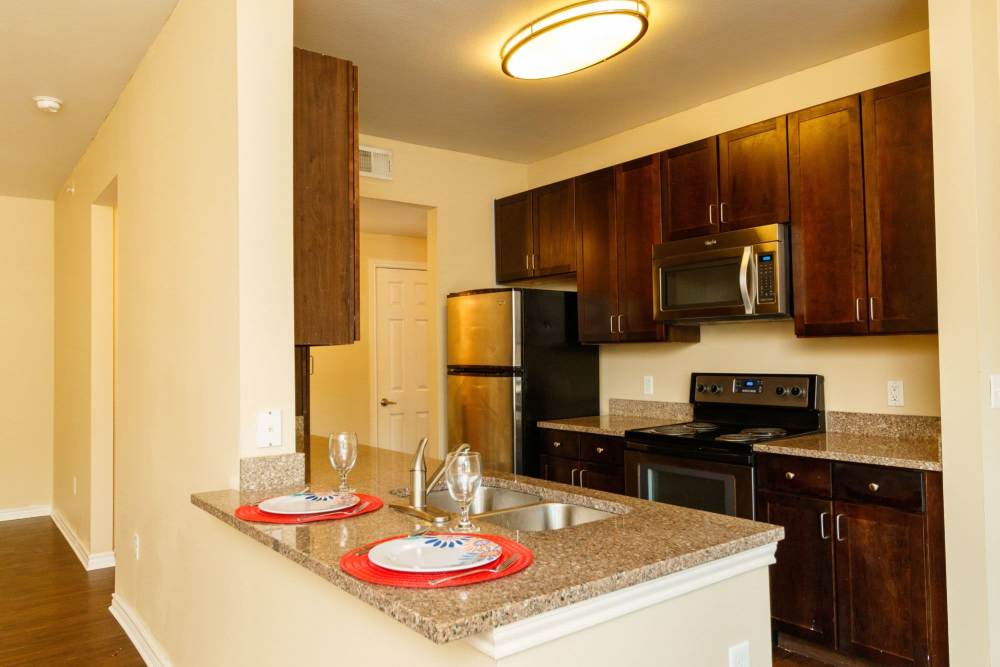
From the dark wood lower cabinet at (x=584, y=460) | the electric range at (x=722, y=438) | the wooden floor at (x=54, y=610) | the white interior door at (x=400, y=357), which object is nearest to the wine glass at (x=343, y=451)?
the wooden floor at (x=54, y=610)

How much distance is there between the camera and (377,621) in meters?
1.39

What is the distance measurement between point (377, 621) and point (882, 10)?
3.00 metres

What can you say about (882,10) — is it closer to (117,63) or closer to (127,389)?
(117,63)

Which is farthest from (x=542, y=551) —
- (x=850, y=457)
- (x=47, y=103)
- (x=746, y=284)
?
(x=47, y=103)

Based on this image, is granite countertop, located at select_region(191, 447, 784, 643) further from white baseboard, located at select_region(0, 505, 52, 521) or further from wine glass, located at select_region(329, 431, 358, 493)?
white baseboard, located at select_region(0, 505, 52, 521)

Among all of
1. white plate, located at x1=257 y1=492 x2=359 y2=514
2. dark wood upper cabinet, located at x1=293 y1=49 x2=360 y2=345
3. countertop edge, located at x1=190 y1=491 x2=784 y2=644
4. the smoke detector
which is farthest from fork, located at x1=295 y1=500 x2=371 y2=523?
the smoke detector

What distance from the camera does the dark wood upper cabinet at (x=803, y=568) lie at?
281 cm

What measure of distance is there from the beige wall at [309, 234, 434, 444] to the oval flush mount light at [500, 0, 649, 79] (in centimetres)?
344

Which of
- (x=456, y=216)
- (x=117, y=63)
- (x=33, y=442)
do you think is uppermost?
(x=117, y=63)

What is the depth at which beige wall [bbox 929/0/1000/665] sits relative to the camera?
2369mm

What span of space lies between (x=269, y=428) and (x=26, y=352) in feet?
15.7

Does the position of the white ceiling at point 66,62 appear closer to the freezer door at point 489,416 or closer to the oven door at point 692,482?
the freezer door at point 489,416

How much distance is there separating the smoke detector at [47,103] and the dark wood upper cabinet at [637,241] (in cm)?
297

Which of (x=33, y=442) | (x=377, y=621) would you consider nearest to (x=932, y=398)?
(x=377, y=621)
